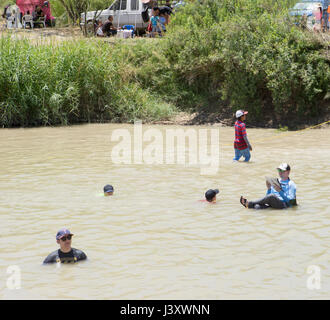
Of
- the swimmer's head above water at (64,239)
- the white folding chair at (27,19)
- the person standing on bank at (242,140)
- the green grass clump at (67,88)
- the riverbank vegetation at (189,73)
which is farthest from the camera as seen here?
the white folding chair at (27,19)

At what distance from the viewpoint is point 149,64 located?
2323 cm

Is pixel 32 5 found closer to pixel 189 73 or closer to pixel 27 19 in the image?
pixel 27 19

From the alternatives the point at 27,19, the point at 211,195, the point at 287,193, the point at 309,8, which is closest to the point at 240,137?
the point at 211,195

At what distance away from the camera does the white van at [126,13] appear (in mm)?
28188

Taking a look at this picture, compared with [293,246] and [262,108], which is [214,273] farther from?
[262,108]

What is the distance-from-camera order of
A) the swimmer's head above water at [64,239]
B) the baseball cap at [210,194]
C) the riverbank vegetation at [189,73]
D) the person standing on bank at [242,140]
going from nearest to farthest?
the swimmer's head above water at [64,239], the baseball cap at [210,194], the person standing on bank at [242,140], the riverbank vegetation at [189,73]

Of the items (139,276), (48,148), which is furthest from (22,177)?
(139,276)

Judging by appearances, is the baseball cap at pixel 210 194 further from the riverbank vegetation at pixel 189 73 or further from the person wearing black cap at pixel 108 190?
the riverbank vegetation at pixel 189 73

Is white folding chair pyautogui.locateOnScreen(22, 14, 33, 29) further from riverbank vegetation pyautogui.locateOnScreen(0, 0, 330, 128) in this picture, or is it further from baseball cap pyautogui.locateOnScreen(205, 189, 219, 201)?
baseball cap pyautogui.locateOnScreen(205, 189, 219, 201)

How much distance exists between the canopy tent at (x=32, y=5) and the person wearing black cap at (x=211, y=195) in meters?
23.6

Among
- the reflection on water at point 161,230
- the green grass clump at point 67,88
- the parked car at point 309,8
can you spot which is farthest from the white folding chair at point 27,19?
the reflection on water at point 161,230

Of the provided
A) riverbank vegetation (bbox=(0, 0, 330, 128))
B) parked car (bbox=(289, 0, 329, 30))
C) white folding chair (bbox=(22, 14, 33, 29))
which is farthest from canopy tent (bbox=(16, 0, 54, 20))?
parked car (bbox=(289, 0, 329, 30))

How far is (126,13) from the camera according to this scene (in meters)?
28.4

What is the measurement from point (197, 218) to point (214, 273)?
89.7 inches
